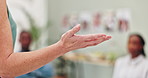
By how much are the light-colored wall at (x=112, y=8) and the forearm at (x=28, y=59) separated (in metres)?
3.18

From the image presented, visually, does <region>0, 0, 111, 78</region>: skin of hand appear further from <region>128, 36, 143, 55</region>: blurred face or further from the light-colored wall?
the light-colored wall

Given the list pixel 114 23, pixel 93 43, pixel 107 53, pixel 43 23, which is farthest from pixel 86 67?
Answer: pixel 93 43

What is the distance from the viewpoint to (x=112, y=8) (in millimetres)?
4363

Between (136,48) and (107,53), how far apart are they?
1827mm

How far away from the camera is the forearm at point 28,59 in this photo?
2.19 feet

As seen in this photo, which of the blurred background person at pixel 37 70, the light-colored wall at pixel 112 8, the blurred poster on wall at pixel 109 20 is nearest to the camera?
the blurred background person at pixel 37 70

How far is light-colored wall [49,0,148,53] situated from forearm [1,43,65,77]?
3180 millimetres

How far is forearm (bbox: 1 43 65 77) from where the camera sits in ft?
2.19

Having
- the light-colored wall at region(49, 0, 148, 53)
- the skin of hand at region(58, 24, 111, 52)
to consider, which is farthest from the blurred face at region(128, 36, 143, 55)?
the skin of hand at region(58, 24, 111, 52)

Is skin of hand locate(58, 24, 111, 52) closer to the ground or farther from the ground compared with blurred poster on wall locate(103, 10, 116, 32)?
farther from the ground

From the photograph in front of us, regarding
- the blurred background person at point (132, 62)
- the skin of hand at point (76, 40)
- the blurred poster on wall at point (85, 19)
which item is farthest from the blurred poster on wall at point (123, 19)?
the skin of hand at point (76, 40)

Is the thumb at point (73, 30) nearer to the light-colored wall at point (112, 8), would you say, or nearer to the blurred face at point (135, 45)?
the blurred face at point (135, 45)

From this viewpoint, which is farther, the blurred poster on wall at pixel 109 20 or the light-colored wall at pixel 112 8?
the blurred poster on wall at pixel 109 20

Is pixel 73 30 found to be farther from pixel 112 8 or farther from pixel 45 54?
pixel 112 8
